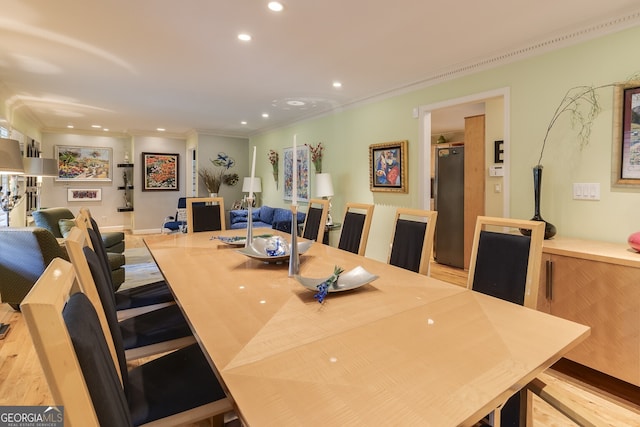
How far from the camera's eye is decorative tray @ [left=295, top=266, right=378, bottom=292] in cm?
142

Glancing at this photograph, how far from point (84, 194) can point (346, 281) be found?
877 cm

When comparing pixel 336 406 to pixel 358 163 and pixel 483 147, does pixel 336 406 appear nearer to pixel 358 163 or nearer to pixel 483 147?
pixel 358 163

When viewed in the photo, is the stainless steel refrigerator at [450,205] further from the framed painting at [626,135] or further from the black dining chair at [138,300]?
the black dining chair at [138,300]

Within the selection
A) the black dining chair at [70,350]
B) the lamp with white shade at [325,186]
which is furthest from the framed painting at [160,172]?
the black dining chair at [70,350]

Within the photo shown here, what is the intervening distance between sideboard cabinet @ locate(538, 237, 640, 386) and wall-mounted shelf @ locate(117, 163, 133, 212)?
29.1ft

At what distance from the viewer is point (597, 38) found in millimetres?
2506

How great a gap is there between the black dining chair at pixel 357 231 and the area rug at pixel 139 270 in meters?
2.49

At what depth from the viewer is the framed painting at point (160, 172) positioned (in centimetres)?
811

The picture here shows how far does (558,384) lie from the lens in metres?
2.18

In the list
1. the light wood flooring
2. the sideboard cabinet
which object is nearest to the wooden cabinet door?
the sideboard cabinet

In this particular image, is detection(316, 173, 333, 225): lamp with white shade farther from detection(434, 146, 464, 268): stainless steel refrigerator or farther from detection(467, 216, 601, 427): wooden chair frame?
detection(467, 216, 601, 427): wooden chair frame

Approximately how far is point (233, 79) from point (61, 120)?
16.0 feet

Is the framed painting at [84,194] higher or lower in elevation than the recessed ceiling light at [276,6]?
lower

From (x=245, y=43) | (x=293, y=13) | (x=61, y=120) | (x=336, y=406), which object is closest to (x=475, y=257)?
(x=336, y=406)
